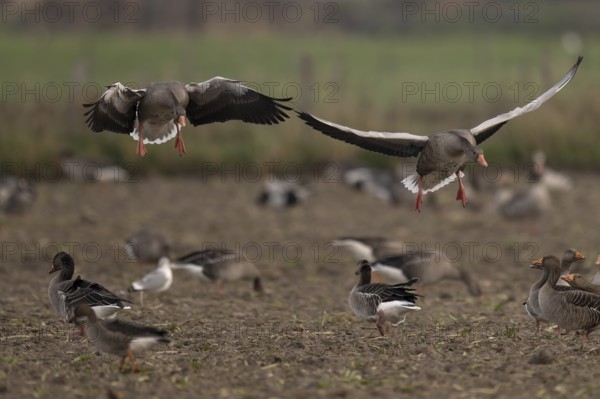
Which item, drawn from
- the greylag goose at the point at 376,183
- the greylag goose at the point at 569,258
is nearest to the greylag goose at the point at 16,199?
the greylag goose at the point at 376,183

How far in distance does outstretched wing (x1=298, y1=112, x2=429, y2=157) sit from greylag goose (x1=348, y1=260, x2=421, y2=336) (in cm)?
173

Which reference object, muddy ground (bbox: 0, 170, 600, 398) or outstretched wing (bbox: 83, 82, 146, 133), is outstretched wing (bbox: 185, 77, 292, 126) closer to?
outstretched wing (bbox: 83, 82, 146, 133)

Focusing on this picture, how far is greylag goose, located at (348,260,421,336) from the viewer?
31.4 ft

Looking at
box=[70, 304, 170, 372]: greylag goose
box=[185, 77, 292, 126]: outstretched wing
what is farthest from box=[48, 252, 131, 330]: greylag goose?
box=[185, 77, 292, 126]: outstretched wing

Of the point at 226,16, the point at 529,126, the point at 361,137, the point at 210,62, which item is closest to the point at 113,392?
the point at 361,137

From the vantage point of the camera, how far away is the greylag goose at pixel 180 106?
11484 millimetres

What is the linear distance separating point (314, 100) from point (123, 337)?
20.9 m

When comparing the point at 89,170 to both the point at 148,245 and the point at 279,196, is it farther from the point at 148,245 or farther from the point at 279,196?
the point at 148,245

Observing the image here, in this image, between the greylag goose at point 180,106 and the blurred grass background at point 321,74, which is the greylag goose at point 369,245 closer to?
the greylag goose at point 180,106

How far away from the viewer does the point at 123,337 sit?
7.90 meters

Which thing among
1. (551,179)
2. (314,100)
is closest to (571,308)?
(551,179)

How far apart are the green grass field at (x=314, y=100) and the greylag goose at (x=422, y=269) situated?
323 centimetres

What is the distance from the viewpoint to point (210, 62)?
45281 mm

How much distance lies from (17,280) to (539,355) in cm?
793
